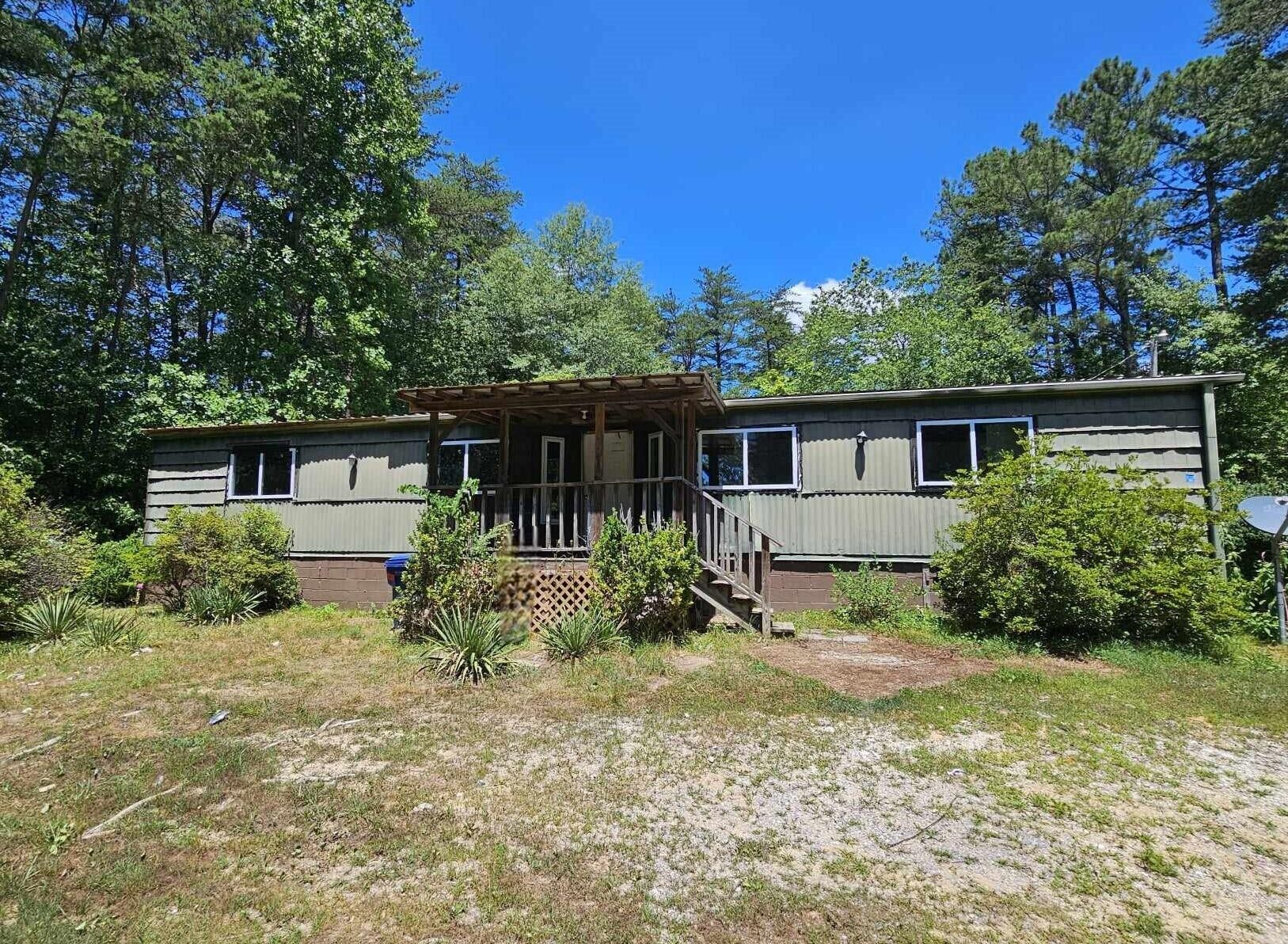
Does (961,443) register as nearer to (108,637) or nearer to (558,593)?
(558,593)

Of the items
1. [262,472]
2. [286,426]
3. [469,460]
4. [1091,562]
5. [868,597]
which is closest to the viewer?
[1091,562]

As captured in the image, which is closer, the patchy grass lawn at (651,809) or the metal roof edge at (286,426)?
the patchy grass lawn at (651,809)

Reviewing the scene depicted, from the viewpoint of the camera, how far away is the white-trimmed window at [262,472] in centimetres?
1170

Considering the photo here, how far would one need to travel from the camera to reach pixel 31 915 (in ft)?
7.93

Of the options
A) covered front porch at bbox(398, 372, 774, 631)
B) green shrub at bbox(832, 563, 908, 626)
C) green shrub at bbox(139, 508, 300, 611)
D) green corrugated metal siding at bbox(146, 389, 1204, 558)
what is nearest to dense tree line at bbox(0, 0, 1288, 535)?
green corrugated metal siding at bbox(146, 389, 1204, 558)

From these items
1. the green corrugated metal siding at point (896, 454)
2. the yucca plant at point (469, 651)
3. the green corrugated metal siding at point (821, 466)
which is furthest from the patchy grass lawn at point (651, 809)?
the green corrugated metal siding at point (821, 466)

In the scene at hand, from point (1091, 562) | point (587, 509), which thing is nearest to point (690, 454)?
point (587, 509)

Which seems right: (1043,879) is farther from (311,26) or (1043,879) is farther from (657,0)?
(311,26)

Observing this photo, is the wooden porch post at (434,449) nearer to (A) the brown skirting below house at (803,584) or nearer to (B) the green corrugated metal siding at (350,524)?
(B) the green corrugated metal siding at (350,524)

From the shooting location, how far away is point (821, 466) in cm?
940

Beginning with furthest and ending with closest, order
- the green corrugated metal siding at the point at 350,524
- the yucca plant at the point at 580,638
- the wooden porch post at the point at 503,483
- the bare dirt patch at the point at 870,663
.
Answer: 1. the green corrugated metal siding at the point at 350,524
2. the wooden porch post at the point at 503,483
3. the yucca plant at the point at 580,638
4. the bare dirt patch at the point at 870,663

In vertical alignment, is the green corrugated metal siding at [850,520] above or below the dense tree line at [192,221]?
below

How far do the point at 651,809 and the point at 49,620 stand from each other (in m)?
8.19

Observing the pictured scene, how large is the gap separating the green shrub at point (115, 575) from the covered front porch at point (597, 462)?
18.6ft
